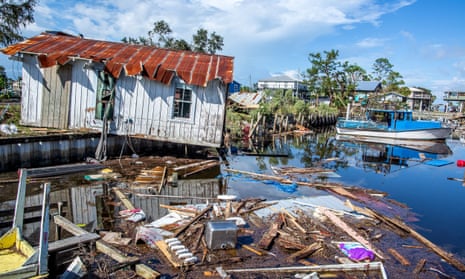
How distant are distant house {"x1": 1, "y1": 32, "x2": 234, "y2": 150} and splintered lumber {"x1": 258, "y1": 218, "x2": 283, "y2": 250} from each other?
23.8 feet

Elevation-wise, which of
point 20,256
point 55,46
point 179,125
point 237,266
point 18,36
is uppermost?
point 18,36

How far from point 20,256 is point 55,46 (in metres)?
13.0

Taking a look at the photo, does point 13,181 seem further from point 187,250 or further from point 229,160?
point 229,160

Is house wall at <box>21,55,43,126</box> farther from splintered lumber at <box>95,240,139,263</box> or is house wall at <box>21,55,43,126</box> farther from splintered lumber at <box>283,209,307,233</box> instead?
splintered lumber at <box>283,209,307,233</box>

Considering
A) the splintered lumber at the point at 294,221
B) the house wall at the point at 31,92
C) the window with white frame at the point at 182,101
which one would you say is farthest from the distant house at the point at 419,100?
the house wall at the point at 31,92

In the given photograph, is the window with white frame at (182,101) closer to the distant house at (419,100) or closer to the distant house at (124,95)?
the distant house at (124,95)

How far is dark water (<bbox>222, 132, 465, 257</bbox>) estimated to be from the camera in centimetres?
985

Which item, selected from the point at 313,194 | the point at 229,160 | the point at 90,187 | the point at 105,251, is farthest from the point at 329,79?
the point at 105,251

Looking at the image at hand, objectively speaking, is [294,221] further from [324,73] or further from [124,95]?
[324,73]

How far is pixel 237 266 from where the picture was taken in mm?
6062

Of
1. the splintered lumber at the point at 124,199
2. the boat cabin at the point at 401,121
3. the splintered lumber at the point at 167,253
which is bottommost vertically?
the splintered lumber at the point at 167,253

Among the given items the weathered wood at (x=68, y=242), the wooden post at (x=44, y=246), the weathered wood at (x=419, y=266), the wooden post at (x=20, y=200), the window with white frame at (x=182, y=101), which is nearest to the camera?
the wooden post at (x=44, y=246)

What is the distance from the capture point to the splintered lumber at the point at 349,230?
278 inches

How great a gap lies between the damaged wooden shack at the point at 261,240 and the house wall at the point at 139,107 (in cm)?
463
